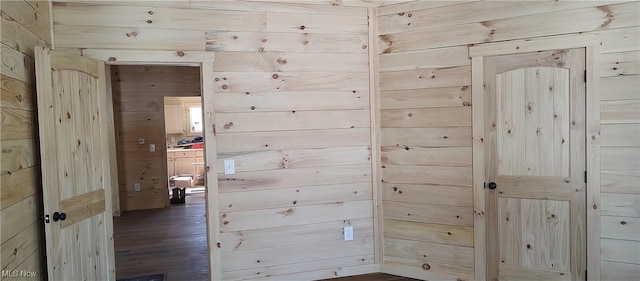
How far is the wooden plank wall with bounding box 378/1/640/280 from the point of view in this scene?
9.01 feet

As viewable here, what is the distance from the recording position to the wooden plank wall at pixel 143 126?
6.56 meters

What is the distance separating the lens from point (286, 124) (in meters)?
3.37

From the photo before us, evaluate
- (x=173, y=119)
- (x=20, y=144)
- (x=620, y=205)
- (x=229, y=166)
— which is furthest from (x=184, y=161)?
(x=620, y=205)

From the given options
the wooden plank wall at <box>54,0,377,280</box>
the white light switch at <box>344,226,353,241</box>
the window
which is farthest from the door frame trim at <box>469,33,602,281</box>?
the window

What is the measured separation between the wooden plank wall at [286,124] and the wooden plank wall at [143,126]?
12.1 ft

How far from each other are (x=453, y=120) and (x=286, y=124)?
139 cm

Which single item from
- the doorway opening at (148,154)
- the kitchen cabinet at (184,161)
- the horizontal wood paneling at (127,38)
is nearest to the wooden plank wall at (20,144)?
the horizontal wood paneling at (127,38)

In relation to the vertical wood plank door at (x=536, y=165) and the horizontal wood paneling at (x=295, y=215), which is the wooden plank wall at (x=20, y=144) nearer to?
the horizontal wood paneling at (x=295, y=215)

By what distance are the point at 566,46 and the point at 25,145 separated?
11.9ft

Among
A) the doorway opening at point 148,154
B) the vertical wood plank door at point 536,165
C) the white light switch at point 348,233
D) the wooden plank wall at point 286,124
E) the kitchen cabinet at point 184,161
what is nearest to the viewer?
the vertical wood plank door at point 536,165

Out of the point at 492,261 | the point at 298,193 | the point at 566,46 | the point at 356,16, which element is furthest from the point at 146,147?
the point at 566,46

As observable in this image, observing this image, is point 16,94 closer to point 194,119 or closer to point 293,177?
point 293,177

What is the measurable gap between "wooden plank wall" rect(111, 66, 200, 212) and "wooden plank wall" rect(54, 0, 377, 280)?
A: 368 cm

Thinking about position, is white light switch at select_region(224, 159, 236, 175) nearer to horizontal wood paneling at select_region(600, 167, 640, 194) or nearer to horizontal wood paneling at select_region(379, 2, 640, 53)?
horizontal wood paneling at select_region(379, 2, 640, 53)
